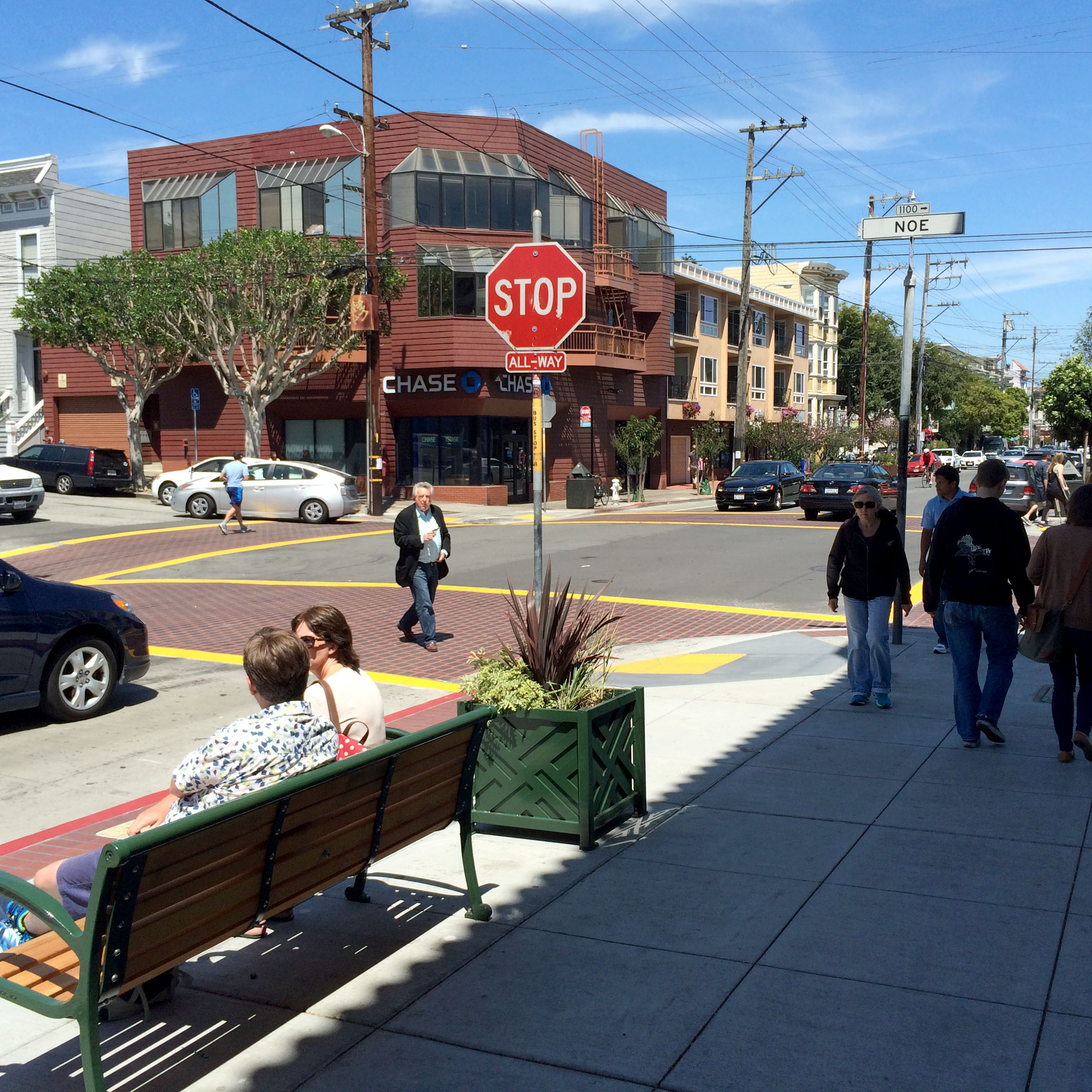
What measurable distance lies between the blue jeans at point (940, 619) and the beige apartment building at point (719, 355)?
126 ft

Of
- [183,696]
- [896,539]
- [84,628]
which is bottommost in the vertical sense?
[183,696]

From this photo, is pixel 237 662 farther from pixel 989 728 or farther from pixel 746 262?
pixel 746 262

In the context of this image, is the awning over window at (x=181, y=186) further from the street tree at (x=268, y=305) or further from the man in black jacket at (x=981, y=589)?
the man in black jacket at (x=981, y=589)

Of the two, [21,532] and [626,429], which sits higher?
[626,429]

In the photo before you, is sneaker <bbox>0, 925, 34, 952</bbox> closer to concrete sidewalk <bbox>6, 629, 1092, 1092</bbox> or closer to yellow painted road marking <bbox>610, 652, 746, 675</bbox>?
concrete sidewalk <bbox>6, 629, 1092, 1092</bbox>

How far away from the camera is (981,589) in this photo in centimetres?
710

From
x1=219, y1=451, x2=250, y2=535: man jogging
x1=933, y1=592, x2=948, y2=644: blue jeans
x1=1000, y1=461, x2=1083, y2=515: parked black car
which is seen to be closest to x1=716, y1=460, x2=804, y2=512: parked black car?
x1=1000, y1=461, x2=1083, y2=515: parked black car

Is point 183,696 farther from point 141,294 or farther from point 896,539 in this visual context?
point 141,294

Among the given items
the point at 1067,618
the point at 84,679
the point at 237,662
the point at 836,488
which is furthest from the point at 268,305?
the point at 1067,618

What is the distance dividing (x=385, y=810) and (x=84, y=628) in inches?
214

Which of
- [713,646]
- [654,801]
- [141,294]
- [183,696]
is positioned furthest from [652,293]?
[654,801]

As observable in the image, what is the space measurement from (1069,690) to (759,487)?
1058 inches

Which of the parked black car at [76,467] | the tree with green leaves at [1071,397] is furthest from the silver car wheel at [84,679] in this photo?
the tree with green leaves at [1071,397]

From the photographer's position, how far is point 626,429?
39.4 metres
